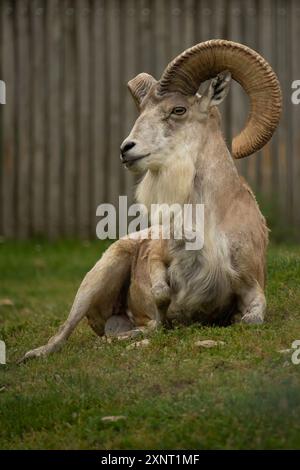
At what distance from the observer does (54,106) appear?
711 inches

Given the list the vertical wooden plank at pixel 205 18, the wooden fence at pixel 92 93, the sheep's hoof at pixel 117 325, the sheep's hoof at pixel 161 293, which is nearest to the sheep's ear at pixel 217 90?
the sheep's hoof at pixel 161 293

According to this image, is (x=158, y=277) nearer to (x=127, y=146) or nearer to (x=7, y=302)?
(x=127, y=146)

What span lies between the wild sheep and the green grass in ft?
1.06

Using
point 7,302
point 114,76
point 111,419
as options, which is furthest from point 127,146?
point 114,76

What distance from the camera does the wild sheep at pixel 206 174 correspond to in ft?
30.6

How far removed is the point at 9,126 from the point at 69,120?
2.95ft

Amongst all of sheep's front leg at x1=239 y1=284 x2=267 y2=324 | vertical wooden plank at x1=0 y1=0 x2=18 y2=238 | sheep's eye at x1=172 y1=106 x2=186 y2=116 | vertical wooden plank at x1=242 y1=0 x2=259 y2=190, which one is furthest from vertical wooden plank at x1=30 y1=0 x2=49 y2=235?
sheep's front leg at x1=239 y1=284 x2=267 y2=324

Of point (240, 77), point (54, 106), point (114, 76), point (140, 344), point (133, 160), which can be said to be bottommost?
point (140, 344)

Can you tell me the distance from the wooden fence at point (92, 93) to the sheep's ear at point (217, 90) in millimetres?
7725

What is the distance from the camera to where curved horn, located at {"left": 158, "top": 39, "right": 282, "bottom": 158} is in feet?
31.4

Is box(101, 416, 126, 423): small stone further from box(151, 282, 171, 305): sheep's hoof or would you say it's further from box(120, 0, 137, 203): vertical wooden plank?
box(120, 0, 137, 203): vertical wooden plank

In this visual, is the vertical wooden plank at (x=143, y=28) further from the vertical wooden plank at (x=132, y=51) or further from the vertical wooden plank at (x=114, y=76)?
the vertical wooden plank at (x=114, y=76)

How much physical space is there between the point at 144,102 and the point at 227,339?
209cm

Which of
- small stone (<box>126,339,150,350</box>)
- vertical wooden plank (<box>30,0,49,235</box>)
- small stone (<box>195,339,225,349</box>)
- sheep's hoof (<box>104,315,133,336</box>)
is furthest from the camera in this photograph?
vertical wooden plank (<box>30,0,49,235</box>)
